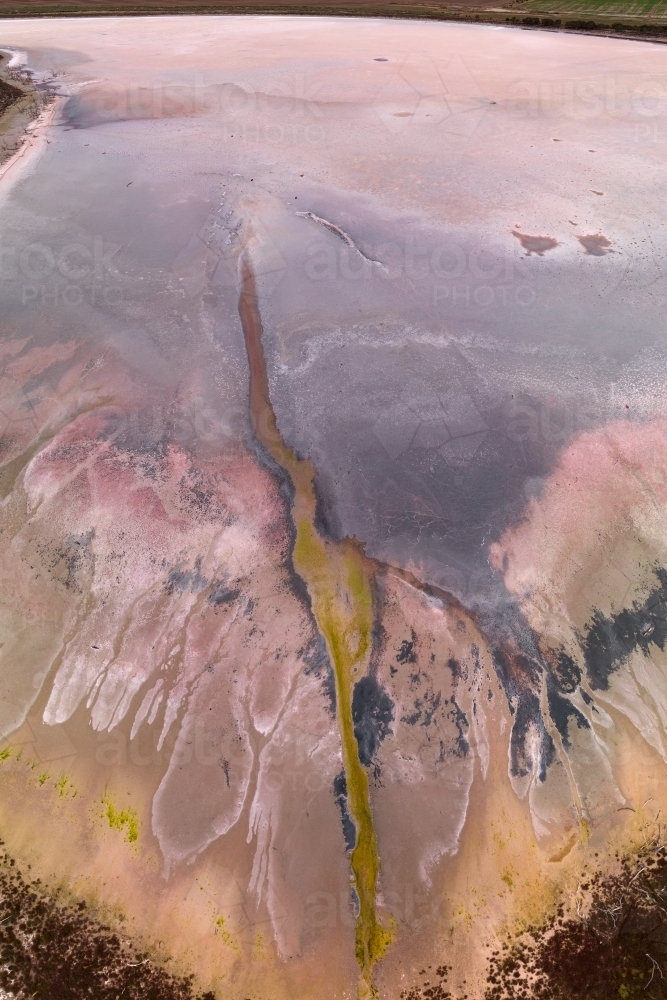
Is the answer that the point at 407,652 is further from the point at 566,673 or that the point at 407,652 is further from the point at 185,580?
the point at 185,580

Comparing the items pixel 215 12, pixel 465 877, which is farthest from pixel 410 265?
pixel 215 12

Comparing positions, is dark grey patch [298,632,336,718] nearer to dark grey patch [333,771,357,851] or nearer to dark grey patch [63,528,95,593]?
dark grey patch [333,771,357,851]

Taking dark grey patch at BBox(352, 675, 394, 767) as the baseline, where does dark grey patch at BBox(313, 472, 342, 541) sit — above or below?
above

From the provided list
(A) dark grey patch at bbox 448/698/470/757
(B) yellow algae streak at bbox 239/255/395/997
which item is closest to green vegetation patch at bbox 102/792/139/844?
(B) yellow algae streak at bbox 239/255/395/997

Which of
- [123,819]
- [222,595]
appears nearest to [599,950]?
[123,819]

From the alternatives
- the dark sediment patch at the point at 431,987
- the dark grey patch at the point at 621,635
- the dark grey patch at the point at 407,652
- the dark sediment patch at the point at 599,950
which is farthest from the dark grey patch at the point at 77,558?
the dark grey patch at the point at 621,635

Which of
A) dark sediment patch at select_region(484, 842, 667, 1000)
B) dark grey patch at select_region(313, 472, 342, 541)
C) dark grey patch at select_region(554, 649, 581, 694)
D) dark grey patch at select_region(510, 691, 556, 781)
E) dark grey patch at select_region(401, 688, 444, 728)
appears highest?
dark grey patch at select_region(313, 472, 342, 541)

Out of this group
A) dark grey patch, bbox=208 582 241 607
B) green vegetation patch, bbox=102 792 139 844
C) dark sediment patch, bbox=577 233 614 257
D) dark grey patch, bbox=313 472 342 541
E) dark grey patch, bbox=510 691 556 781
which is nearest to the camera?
green vegetation patch, bbox=102 792 139 844

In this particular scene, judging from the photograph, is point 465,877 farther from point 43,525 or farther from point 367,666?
point 43,525
